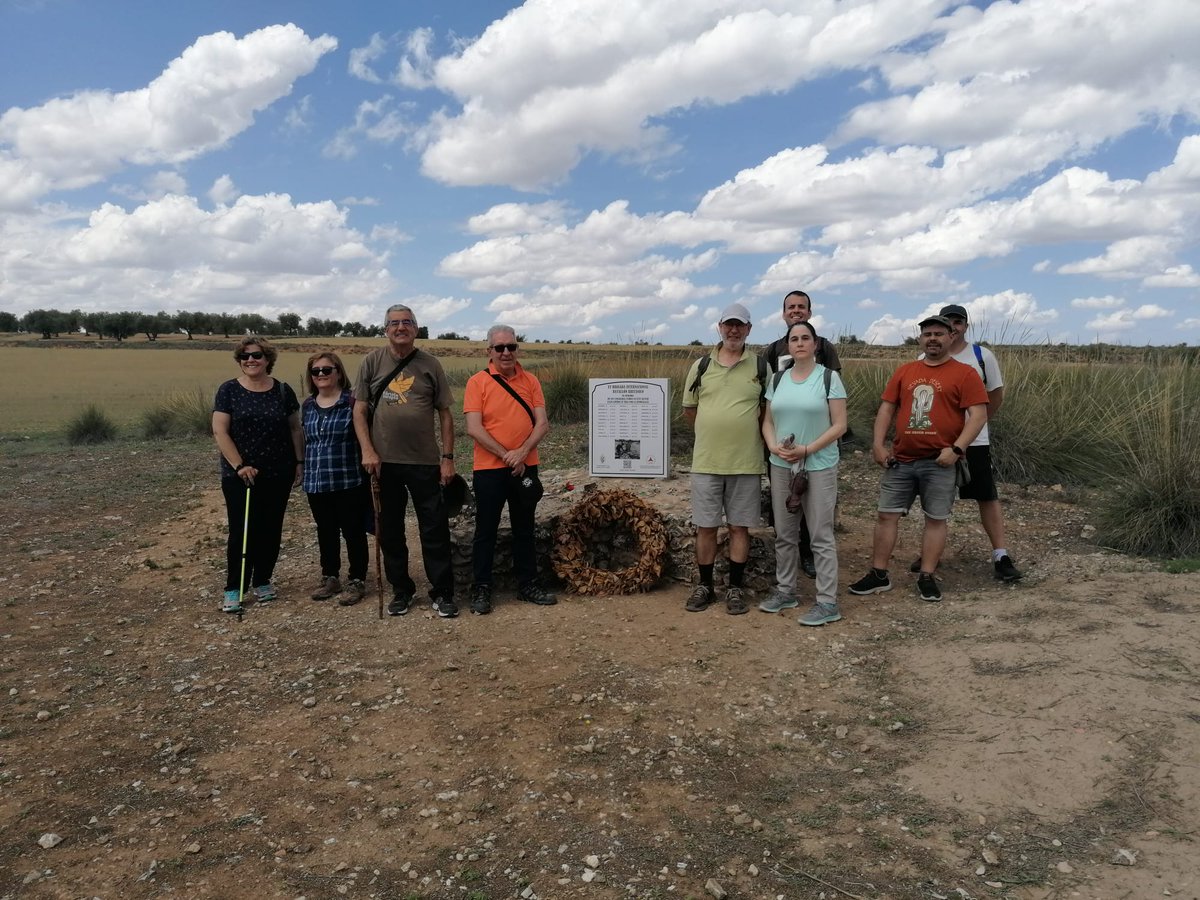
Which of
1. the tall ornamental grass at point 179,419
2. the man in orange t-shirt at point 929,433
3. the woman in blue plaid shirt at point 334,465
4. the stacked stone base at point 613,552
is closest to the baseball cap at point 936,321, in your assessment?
the man in orange t-shirt at point 929,433

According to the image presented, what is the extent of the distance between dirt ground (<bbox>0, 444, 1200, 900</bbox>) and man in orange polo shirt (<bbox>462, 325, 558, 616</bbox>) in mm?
429

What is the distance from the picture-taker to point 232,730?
3912mm

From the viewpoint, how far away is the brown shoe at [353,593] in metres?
5.70

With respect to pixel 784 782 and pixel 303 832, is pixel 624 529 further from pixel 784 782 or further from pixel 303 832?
pixel 303 832

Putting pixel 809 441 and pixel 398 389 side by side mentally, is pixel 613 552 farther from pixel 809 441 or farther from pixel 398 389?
pixel 398 389

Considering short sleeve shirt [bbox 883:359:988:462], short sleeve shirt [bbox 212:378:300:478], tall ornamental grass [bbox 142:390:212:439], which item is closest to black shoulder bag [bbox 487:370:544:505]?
short sleeve shirt [bbox 212:378:300:478]

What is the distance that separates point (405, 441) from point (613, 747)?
2.51 m

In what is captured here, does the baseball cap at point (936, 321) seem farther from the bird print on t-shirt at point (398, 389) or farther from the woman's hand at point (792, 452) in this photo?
the bird print on t-shirt at point (398, 389)

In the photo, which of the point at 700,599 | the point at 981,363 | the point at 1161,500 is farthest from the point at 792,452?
the point at 1161,500

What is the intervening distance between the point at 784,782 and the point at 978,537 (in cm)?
466

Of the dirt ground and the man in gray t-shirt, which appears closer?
the dirt ground

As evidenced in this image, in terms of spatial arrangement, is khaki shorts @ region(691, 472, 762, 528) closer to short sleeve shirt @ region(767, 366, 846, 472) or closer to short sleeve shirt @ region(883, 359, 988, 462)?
short sleeve shirt @ region(767, 366, 846, 472)

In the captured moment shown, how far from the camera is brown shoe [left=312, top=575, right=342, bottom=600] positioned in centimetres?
580

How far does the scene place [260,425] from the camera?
555 centimetres
